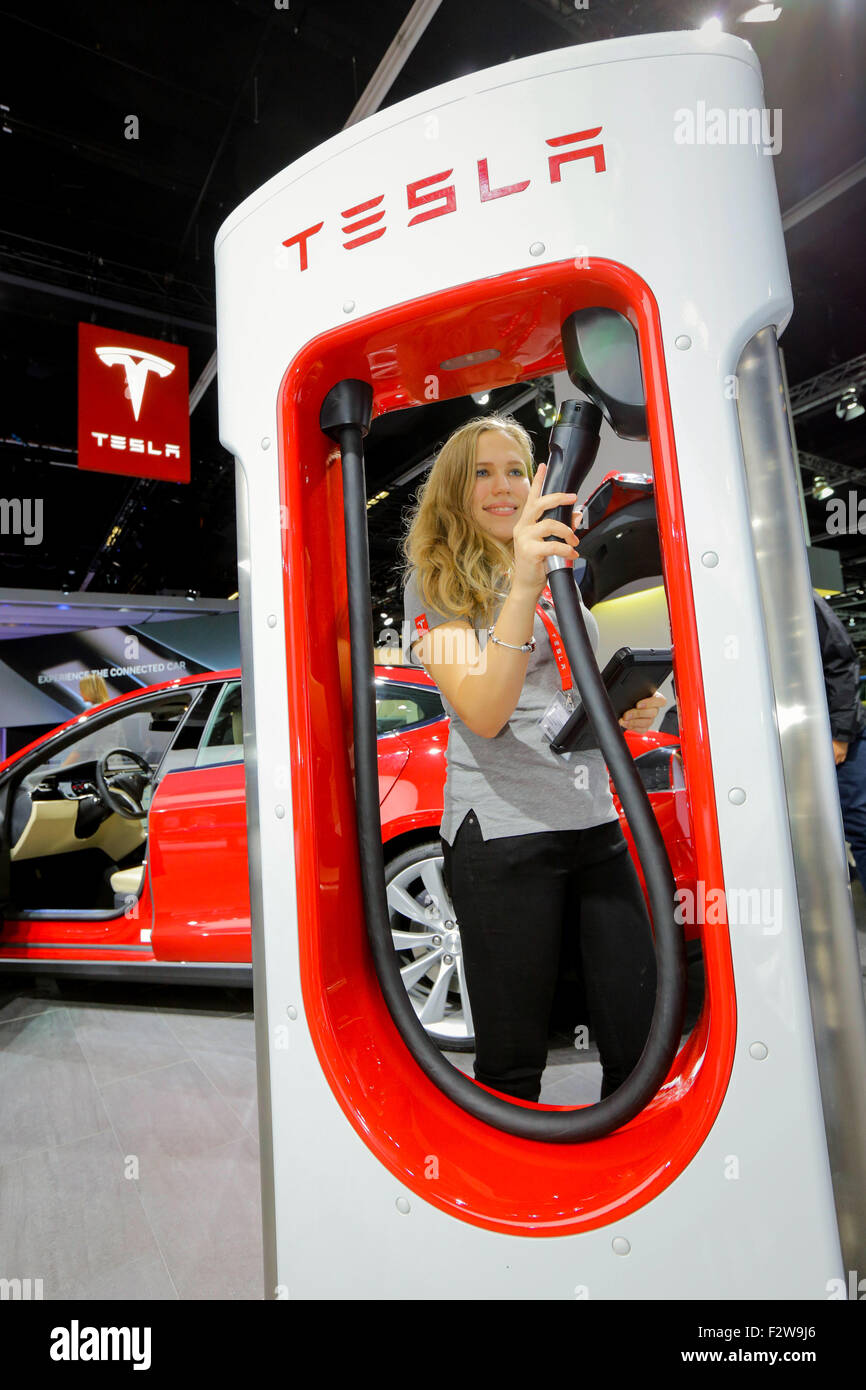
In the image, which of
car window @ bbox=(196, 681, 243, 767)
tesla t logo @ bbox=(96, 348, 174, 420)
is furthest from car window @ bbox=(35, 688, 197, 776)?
tesla t logo @ bbox=(96, 348, 174, 420)

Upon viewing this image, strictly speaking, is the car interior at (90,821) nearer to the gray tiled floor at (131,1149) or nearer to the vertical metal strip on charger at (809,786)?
the gray tiled floor at (131,1149)

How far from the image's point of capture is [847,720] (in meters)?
2.57

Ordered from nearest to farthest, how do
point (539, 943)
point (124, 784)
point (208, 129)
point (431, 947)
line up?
point (539, 943) → point (431, 947) → point (124, 784) → point (208, 129)

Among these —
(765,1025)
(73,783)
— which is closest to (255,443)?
(765,1025)

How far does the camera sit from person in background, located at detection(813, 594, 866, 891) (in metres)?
2.54

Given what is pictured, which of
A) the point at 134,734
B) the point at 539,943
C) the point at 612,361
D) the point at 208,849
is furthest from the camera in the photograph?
the point at 134,734

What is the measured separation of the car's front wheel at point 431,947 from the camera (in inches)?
93.4

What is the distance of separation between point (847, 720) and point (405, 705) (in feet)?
5.36

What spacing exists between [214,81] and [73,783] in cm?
426

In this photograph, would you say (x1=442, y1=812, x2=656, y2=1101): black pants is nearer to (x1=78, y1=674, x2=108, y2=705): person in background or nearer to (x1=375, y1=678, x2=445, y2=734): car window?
(x1=375, y1=678, x2=445, y2=734): car window

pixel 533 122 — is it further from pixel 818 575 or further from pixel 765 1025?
pixel 818 575

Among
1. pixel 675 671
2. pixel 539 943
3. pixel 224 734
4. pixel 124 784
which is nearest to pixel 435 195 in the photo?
pixel 675 671

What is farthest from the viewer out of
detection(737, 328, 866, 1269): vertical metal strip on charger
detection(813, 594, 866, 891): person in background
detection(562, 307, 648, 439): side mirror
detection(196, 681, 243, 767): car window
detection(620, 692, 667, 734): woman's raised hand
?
detection(196, 681, 243, 767): car window

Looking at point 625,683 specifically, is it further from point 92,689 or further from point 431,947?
point 92,689
